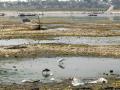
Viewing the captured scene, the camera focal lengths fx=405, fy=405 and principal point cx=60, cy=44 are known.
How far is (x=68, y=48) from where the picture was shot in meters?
Answer: 38.0

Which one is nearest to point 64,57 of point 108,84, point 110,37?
point 108,84

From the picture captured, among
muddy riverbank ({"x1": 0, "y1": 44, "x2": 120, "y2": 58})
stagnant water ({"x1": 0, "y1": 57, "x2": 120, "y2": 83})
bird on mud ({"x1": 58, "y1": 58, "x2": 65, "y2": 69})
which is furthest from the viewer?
muddy riverbank ({"x1": 0, "y1": 44, "x2": 120, "y2": 58})

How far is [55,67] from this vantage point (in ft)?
96.0

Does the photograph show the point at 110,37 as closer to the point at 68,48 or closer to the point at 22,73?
the point at 68,48

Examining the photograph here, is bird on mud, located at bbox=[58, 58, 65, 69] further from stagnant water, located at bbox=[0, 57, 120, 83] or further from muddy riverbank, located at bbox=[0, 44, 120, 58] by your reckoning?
muddy riverbank, located at bbox=[0, 44, 120, 58]

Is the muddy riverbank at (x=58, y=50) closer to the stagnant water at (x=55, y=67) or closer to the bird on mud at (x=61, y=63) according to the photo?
the stagnant water at (x=55, y=67)

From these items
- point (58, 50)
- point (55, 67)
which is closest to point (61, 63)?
point (55, 67)

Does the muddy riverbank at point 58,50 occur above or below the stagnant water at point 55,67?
below

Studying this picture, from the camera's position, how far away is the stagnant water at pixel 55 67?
83.0 ft

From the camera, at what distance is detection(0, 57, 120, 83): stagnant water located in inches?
996

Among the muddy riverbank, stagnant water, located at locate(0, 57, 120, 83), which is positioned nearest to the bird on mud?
stagnant water, located at locate(0, 57, 120, 83)

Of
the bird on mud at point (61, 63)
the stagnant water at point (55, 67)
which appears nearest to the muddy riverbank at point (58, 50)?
the stagnant water at point (55, 67)

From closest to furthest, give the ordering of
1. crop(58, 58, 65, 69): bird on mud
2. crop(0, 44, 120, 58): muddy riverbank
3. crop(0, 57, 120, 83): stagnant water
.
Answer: crop(0, 57, 120, 83): stagnant water → crop(58, 58, 65, 69): bird on mud → crop(0, 44, 120, 58): muddy riverbank

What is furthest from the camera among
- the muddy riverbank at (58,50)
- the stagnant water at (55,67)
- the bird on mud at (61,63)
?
the muddy riverbank at (58,50)
